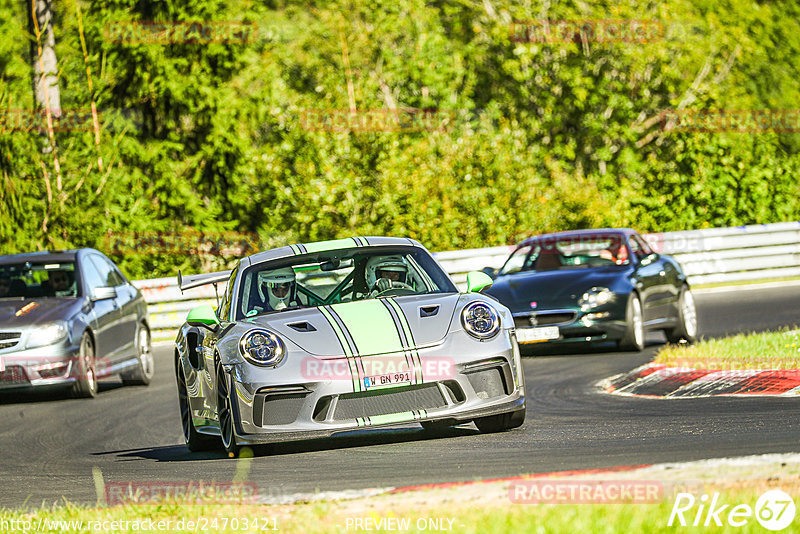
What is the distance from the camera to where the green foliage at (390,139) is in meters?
24.5

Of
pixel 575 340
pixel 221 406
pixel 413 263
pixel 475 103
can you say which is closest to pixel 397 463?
pixel 221 406

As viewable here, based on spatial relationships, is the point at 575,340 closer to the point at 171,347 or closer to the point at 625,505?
the point at 171,347

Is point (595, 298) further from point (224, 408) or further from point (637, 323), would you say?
point (224, 408)

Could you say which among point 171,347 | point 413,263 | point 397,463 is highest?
point 413,263

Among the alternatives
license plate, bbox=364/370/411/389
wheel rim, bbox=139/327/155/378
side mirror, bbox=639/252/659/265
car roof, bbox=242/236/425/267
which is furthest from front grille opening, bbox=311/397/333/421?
side mirror, bbox=639/252/659/265

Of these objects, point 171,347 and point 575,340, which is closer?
point 575,340

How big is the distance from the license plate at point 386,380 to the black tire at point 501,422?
3.53ft

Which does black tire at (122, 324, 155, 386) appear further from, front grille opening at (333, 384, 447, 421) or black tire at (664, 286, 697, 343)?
front grille opening at (333, 384, 447, 421)

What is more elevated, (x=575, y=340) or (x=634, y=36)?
(x=634, y=36)

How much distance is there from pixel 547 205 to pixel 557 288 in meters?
12.7

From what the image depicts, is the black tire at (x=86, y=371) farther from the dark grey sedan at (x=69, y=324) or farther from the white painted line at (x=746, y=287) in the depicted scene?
the white painted line at (x=746, y=287)

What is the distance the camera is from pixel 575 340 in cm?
1525

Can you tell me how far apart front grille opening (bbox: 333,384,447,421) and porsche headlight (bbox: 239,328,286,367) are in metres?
0.47

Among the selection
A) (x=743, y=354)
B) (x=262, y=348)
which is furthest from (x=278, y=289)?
(x=743, y=354)
